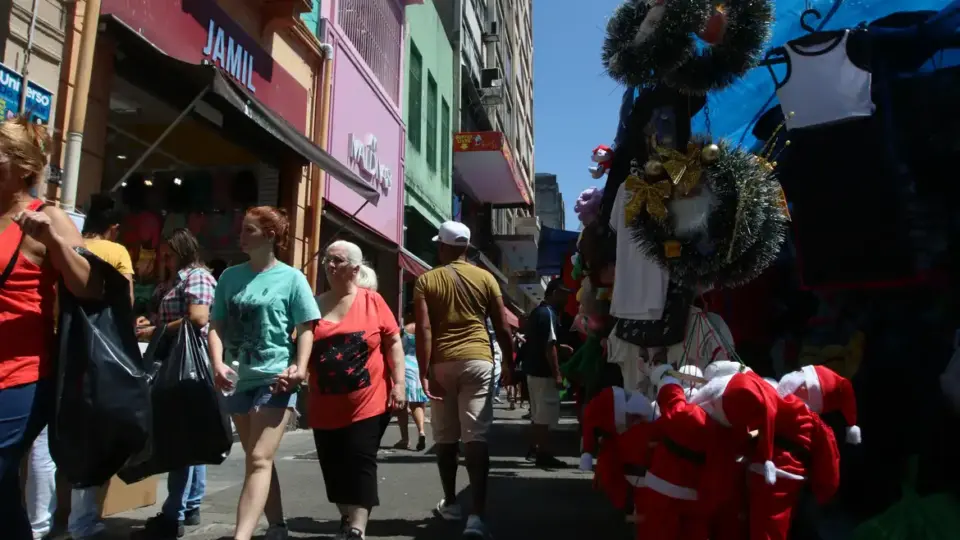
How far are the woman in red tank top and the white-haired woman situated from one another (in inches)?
59.7

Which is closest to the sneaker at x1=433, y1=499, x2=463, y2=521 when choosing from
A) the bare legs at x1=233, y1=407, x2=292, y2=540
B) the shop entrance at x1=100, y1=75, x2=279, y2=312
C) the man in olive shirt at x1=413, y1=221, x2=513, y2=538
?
the man in olive shirt at x1=413, y1=221, x2=513, y2=538

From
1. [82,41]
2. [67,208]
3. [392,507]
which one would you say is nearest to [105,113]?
[82,41]

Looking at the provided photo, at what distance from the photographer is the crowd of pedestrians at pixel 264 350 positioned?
8.13ft

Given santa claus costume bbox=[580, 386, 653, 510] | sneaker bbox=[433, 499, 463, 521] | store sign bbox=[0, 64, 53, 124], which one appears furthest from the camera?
store sign bbox=[0, 64, 53, 124]

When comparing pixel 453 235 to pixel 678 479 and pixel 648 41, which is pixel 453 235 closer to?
pixel 648 41

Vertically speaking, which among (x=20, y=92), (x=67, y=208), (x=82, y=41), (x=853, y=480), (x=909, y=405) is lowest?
(x=853, y=480)

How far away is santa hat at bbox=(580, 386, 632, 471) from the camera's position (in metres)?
2.76

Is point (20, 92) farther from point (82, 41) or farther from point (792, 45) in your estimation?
point (792, 45)

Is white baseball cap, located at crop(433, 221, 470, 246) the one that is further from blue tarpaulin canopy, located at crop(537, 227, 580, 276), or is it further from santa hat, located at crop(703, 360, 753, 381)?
blue tarpaulin canopy, located at crop(537, 227, 580, 276)

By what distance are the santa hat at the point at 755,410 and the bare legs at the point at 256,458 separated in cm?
218

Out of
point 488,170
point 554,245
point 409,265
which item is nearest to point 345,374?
point 554,245

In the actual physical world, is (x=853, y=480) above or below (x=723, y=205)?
below

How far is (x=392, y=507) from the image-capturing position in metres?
5.06

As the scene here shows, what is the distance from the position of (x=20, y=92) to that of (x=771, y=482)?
567cm
